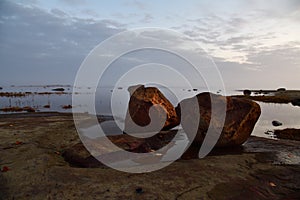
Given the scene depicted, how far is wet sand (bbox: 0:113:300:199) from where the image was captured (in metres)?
5.52

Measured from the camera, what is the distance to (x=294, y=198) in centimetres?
Result: 542

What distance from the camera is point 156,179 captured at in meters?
6.40

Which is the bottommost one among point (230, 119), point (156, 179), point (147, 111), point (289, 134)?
point (289, 134)

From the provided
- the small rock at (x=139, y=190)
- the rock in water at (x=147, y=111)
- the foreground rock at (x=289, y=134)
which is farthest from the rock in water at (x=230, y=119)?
the small rock at (x=139, y=190)

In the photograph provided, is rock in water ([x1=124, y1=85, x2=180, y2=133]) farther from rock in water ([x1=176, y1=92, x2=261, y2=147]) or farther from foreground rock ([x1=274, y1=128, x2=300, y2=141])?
foreground rock ([x1=274, y1=128, x2=300, y2=141])

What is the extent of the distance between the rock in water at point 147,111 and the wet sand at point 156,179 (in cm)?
517

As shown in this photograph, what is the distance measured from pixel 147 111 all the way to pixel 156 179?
691 cm

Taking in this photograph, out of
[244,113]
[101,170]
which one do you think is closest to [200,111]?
[244,113]

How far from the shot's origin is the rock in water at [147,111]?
13211 millimetres

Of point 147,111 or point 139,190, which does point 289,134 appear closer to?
point 147,111

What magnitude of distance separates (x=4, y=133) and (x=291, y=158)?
44.4 ft

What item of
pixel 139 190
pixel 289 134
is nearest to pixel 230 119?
pixel 139 190

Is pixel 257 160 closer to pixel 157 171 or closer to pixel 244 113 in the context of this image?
pixel 244 113

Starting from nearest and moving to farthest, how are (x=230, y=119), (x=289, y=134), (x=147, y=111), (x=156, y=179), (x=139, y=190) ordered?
(x=139, y=190)
(x=156, y=179)
(x=230, y=119)
(x=147, y=111)
(x=289, y=134)
